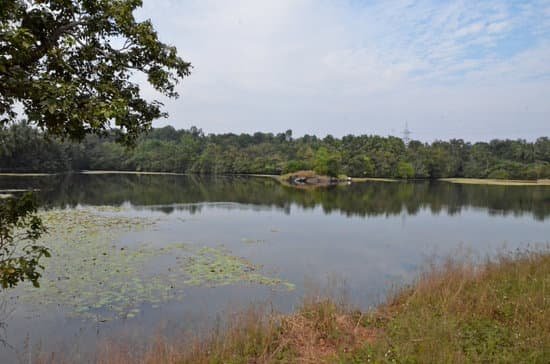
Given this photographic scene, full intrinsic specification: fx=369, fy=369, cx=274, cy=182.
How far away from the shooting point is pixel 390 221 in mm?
20047

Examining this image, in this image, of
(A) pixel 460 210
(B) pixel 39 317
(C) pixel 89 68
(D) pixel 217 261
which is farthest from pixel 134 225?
(A) pixel 460 210

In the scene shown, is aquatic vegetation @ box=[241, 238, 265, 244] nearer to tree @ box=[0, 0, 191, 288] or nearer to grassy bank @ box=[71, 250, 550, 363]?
grassy bank @ box=[71, 250, 550, 363]

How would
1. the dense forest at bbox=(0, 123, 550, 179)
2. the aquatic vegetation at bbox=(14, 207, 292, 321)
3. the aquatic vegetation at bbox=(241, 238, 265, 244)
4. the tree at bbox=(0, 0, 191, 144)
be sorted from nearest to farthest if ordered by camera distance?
the tree at bbox=(0, 0, 191, 144) < the aquatic vegetation at bbox=(14, 207, 292, 321) < the aquatic vegetation at bbox=(241, 238, 265, 244) < the dense forest at bbox=(0, 123, 550, 179)

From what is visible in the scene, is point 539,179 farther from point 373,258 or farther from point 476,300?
point 476,300

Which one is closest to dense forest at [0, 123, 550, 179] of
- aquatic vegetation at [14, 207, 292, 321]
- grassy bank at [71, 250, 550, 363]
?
aquatic vegetation at [14, 207, 292, 321]

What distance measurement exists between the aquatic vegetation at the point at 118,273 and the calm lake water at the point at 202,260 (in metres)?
0.03

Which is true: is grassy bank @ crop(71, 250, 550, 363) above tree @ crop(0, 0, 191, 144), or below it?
below

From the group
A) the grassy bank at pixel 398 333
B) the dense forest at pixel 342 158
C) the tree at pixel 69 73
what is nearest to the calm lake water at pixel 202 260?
the grassy bank at pixel 398 333

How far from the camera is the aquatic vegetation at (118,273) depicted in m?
7.62

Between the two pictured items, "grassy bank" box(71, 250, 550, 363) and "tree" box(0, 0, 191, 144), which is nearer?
"tree" box(0, 0, 191, 144)

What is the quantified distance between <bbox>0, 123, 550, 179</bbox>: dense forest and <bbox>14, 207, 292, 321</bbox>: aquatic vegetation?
5322cm

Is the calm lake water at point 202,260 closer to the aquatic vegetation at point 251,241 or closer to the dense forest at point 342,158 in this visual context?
the aquatic vegetation at point 251,241

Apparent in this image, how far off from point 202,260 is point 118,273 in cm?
246

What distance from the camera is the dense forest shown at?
2697 inches
